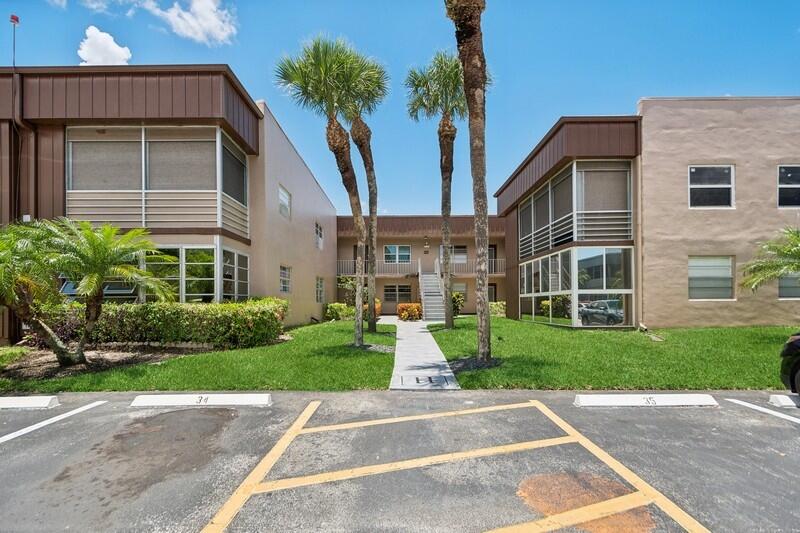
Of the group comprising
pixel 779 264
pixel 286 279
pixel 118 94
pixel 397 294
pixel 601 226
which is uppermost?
pixel 118 94

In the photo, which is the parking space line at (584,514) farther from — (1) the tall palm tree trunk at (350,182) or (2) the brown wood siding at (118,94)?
(2) the brown wood siding at (118,94)

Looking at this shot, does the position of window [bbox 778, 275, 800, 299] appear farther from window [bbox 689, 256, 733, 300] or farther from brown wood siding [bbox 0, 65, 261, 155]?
brown wood siding [bbox 0, 65, 261, 155]

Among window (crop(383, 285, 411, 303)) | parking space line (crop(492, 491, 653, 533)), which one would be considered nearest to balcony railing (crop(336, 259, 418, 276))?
window (crop(383, 285, 411, 303))

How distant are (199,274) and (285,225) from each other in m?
5.20

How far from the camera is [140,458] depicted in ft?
13.4

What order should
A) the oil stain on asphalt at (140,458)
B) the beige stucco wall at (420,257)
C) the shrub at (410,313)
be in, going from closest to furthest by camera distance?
the oil stain on asphalt at (140,458)
the shrub at (410,313)
the beige stucco wall at (420,257)

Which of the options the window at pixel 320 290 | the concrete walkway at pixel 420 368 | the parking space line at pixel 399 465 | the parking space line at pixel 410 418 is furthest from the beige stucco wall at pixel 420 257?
the parking space line at pixel 399 465

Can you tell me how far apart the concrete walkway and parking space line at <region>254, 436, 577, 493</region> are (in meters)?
2.44

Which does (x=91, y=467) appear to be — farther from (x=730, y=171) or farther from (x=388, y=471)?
(x=730, y=171)

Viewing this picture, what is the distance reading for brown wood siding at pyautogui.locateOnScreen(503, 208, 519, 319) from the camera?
1931cm

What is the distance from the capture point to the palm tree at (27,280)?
280 inches

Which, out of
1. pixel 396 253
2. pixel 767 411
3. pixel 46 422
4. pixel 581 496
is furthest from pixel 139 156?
pixel 396 253

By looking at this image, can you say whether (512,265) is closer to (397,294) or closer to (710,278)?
(710,278)

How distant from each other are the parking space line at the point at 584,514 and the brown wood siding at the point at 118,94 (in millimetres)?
11112
